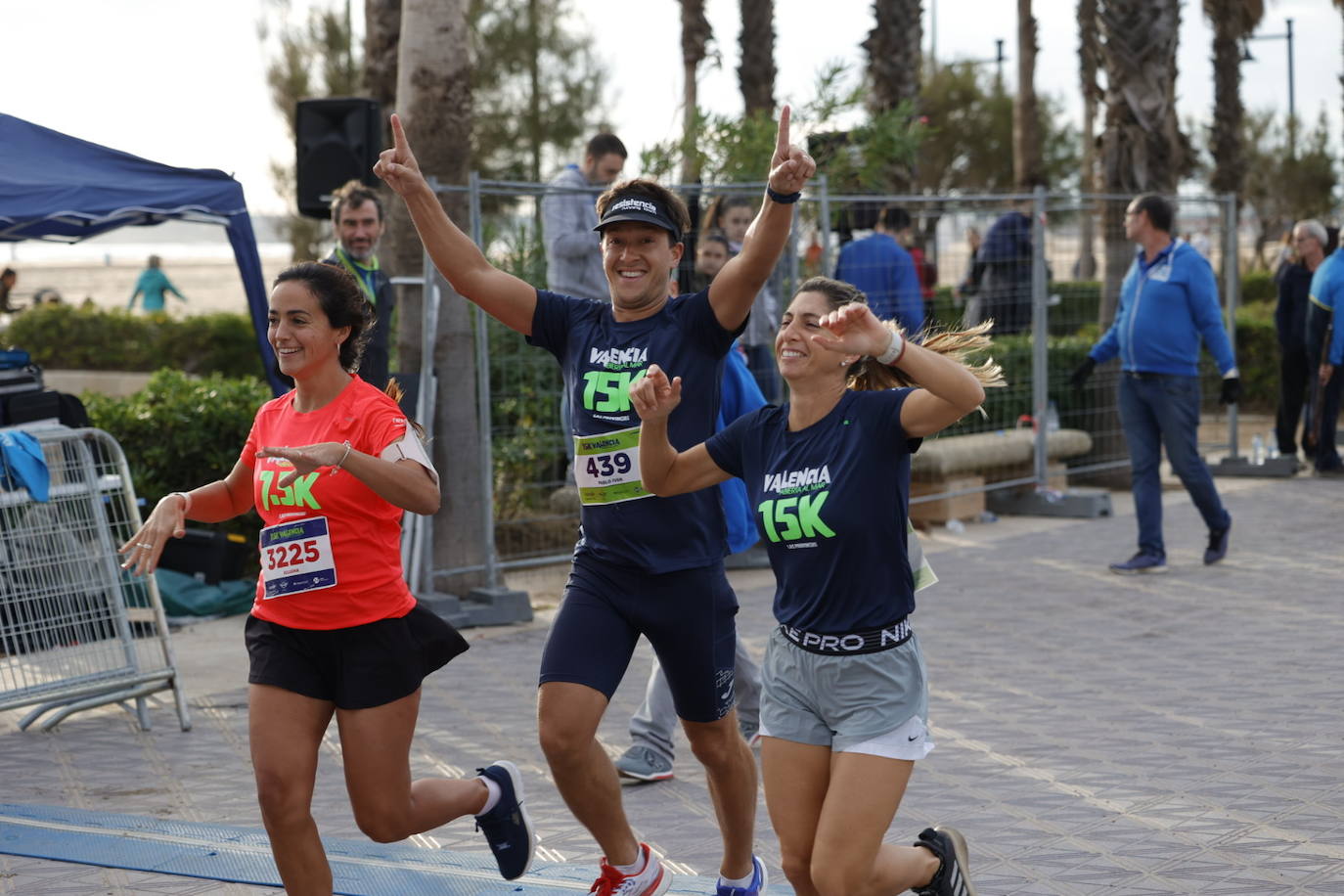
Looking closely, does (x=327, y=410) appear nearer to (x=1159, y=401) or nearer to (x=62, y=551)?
(x=62, y=551)

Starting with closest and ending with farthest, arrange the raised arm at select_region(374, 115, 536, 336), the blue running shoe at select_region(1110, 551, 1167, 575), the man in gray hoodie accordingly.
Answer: the raised arm at select_region(374, 115, 536, 336) < the man in gray hoodie < the blue running shoe at select_region(1110, 551, 1167, 575)

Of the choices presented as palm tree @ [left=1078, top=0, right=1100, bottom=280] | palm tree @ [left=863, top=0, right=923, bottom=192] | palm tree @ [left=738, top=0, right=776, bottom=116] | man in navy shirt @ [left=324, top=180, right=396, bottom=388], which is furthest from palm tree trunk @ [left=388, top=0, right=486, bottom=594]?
palm tree @ [left=1078, top=0, right=1100, bottom=280]

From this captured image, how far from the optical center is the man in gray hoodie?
28.8 feet

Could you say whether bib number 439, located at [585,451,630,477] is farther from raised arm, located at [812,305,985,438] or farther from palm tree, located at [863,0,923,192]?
palm tree, located at [863,0,923,192]

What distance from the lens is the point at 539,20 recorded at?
26328 millimetres

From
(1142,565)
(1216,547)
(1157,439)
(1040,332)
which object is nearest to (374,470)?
(1157,439)

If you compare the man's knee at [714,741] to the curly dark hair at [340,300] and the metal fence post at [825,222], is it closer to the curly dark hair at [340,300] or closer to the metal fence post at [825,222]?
the curly dark hair at [340,300]

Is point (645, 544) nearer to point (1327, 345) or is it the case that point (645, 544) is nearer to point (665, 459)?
point (665, 459)

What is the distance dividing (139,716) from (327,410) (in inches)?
125

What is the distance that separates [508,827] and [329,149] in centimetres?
566

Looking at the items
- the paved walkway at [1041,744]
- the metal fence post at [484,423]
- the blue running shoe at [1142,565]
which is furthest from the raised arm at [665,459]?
the blue running shoe at [1142,565]

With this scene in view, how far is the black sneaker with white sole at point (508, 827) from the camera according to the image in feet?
14.8

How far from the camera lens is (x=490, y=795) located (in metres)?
4.48

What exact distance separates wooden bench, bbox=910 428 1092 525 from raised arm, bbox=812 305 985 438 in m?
7.67
